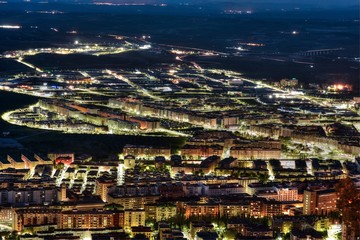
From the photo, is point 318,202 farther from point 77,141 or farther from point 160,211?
point 77,141

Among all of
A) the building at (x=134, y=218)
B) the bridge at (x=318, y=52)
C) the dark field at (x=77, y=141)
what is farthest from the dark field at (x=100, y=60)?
the building at (x=134, y=218)

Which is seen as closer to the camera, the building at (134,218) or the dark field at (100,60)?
the building at (134,218)

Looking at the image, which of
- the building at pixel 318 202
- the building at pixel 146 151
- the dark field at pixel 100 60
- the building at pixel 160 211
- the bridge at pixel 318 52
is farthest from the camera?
the bridge at pixel 318 52

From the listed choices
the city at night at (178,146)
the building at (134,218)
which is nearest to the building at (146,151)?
the city at night at (178,146)

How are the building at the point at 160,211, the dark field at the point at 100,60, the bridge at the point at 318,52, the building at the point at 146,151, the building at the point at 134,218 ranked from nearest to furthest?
1. the building at the point at 134,218
2. the building at the point at 160,211
3. the building at the point at 146,151
4. the dark field at the point at 100,60
5. the bridge at the point at 318,52

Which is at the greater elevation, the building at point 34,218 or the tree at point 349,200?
the tree at point 349,200

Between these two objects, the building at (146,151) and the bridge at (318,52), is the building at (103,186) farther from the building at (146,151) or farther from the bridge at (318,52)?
the bridge at (318,52)

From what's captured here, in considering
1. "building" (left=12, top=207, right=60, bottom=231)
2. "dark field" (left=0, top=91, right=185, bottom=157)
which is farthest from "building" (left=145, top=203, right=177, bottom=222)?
"dark field" (left=0, top=91, right=185, bottom=157)

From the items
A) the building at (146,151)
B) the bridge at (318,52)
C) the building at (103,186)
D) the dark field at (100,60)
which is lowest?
the building at (103,186)

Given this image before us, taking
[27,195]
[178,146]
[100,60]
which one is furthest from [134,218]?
[100,60]
